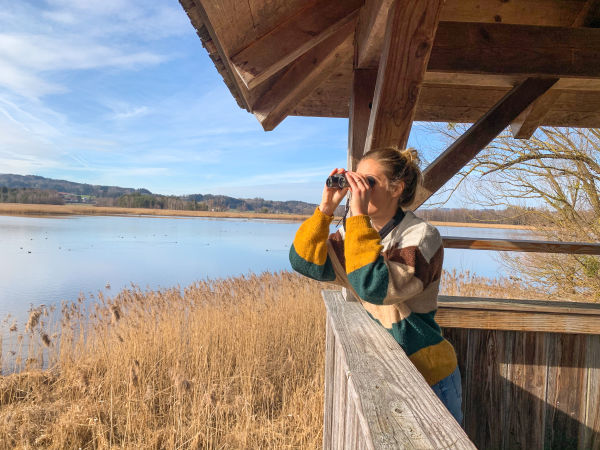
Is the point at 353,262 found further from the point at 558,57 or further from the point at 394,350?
the point at 558,57

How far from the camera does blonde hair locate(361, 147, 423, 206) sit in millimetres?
1352

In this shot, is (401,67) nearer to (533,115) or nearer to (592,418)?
(533,115)

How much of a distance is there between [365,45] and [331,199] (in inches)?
34.6

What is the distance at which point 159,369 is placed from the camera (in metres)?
4.75

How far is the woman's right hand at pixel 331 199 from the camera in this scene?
1.34m

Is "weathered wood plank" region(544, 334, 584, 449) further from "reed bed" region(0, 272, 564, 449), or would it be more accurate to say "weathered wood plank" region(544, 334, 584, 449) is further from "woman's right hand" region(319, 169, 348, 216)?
"reed bed" region(0, 272, 564, 449)

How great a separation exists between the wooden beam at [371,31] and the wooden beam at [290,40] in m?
0.09

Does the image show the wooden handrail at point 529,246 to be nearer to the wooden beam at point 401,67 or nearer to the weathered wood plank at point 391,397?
the wooden beam at point 401,67

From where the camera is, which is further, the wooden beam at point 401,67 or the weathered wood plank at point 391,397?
the wooden beam at point 401,67

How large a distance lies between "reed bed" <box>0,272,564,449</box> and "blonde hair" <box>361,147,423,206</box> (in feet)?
8.82

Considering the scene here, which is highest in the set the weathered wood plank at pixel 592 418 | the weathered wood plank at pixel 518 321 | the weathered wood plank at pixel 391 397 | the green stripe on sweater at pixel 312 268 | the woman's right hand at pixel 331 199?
the woman's right hand at pixel 331 199

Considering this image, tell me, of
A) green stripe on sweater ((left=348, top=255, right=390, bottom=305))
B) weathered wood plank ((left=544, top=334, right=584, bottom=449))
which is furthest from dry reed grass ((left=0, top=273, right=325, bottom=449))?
green stripe on sweater ((left=348, top=255, right=390, bottom=305))

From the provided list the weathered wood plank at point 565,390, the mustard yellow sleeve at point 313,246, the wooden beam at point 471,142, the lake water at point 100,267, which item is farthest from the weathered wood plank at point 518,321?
the lake water at point 100,267

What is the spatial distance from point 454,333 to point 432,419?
1474mm
